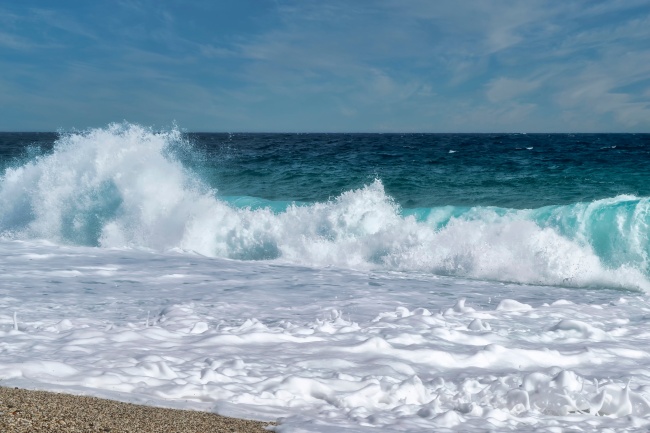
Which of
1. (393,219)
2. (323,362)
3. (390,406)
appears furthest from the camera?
(393,219)

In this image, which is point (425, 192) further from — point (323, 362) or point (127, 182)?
point (323, 362)

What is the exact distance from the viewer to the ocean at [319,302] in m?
3.74

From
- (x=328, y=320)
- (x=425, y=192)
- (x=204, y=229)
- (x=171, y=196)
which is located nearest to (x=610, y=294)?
(x=328, y=320)

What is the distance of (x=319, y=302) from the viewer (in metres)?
6.67

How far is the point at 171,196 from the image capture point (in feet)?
43.7

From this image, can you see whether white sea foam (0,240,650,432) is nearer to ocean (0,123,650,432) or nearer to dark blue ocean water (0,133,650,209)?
ocean (0,123,650,432)

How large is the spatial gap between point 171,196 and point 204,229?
1.59m

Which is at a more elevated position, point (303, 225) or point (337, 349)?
point (303, 225)

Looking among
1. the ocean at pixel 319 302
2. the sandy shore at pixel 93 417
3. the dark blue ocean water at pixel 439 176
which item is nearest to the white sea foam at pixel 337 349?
the ocean at pixel 319 302

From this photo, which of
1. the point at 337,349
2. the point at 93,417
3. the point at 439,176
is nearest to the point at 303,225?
the point at 337,349

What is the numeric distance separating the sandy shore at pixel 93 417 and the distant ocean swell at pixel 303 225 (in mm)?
6619

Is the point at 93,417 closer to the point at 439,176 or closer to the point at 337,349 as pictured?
the point at 337,349

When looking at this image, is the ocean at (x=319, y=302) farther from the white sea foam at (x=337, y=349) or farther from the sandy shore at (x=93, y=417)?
the sandy shore at (x=93, y=417)

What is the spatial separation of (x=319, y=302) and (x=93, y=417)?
3.78 metres
